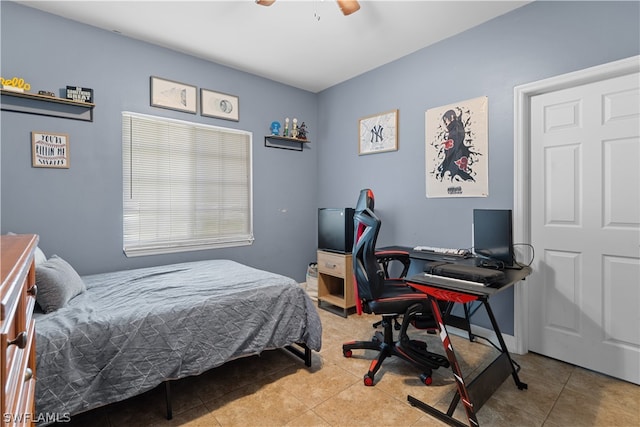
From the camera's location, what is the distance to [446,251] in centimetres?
291

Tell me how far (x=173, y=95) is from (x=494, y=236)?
134 inches

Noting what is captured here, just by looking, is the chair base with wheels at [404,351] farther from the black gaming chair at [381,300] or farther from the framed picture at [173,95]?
the framed picture at [173,95]

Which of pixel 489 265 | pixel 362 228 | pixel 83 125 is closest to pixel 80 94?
pixel 83 125

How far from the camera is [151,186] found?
127 inches

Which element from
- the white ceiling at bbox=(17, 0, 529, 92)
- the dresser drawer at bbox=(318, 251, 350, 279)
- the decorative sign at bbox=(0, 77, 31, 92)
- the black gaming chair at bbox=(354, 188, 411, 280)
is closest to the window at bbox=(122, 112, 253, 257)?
the decorative sign at bbox=(0, 77, 31, 92)

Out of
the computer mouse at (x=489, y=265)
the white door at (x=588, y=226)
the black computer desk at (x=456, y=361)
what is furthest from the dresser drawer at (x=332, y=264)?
the white door at (x=588, y=226)

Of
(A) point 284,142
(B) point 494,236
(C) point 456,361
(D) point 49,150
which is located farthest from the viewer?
(A) point 284,142

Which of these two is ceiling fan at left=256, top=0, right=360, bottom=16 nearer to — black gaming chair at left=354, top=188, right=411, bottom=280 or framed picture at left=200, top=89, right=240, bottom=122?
black gaming chair at left=354, top=188, right=411, bottom=280

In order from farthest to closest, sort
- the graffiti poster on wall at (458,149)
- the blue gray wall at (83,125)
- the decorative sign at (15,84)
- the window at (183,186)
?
the window at (183,186), the graffiti poster on wall at (458,149), the blue gray wall at (83,125), the decorative sign at (15,84)

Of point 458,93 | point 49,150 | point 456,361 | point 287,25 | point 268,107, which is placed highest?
point 287,25

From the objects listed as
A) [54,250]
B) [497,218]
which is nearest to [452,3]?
[497,218]

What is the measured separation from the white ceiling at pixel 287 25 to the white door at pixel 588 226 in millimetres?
1081

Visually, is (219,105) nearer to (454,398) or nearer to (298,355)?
(298,355)

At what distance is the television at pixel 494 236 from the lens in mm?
2309
